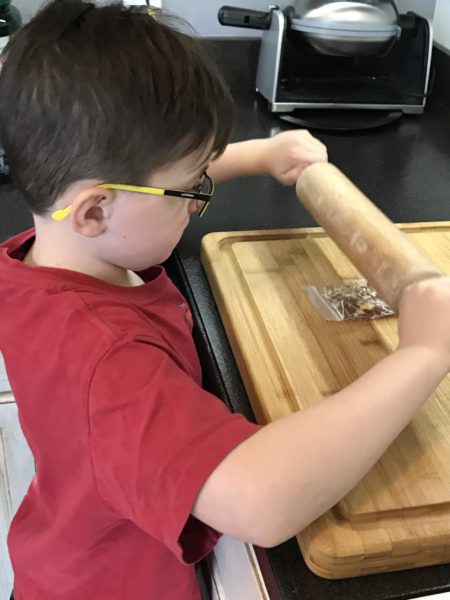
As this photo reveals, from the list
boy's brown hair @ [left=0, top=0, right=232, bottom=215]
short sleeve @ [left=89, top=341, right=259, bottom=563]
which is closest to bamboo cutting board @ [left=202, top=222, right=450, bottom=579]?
short sleeve @ [left=89, top=341, right=259, bottom=563]

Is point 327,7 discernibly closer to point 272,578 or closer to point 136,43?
point 136,43

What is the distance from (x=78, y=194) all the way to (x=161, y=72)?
123 millimetres

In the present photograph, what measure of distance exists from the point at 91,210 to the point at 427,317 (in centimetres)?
30

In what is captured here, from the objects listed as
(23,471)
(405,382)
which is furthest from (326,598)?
(23,471)

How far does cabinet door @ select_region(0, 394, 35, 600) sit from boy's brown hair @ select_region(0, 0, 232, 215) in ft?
→ 1.66

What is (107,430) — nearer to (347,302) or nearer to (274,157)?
(347,302)

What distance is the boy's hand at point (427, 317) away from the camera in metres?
0.57

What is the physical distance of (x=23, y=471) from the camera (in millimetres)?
1063

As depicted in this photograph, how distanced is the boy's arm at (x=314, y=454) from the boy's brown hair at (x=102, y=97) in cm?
25

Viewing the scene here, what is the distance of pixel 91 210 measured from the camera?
59 centimetres

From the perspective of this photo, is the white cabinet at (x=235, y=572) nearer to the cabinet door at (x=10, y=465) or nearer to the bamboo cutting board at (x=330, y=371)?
the bamboo cutting board at (x=330, y=371)

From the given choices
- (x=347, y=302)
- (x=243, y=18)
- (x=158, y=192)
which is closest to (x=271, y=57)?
(x=243, y=18)

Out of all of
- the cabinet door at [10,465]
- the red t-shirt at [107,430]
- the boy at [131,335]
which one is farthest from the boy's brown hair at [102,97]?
the cabinet door at [10,465]

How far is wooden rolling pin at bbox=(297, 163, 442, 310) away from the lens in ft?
2.13
